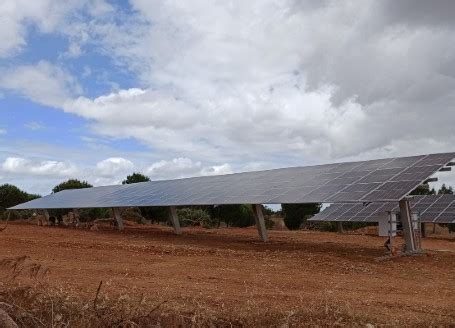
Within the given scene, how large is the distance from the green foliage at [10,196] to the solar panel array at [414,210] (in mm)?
35933

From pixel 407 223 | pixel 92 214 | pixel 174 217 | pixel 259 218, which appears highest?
pixel 92 214

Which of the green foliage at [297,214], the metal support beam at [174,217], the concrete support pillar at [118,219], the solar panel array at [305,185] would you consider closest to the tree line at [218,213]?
the green foliage at [297,214]

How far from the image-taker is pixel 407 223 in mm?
15648

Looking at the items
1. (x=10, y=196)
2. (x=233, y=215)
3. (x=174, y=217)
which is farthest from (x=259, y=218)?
(x=10, y=196)

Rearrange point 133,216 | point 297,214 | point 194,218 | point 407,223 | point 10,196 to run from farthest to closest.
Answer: point 10,196
point 297,214
point 133,216
point 194,218
point 407,223

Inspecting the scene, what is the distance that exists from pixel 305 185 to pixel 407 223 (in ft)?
14.5

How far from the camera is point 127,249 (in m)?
16.5

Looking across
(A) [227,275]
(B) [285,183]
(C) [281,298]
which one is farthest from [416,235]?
(C) [281,298]

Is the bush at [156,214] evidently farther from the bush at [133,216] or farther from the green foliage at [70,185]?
the green foliage at [70,185]

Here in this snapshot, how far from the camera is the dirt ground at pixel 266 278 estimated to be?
7.34m

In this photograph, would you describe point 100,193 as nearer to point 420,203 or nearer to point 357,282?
point 420,203

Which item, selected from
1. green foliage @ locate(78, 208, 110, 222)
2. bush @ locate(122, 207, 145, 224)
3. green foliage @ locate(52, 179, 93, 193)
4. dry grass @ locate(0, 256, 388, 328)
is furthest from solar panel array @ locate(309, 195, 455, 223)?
green foliage @ locate(52, 179, 93, 193)

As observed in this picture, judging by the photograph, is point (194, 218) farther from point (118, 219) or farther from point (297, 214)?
point (297, 214)

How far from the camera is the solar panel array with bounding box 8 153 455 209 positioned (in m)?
15.6
